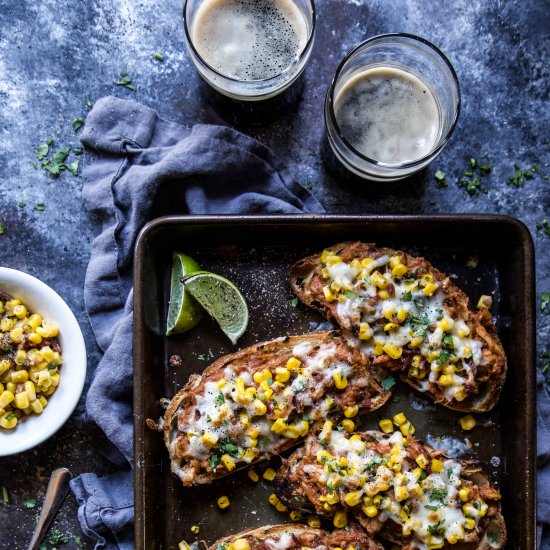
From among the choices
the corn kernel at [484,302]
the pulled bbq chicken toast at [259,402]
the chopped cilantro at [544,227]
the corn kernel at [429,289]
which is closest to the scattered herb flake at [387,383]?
the pulled bbq chicken toast at [259,402]

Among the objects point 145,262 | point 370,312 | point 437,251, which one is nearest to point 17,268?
point 145,262

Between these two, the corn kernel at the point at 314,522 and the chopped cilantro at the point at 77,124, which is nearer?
the corn kernel at the point at 314,522

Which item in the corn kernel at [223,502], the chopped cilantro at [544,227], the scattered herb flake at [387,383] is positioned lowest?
Answer: the corn kernel at [223,502]

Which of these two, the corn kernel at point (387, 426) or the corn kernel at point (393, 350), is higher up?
the corn kernel at point (393, 350)

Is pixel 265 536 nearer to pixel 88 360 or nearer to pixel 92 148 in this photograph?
pixel 88 360

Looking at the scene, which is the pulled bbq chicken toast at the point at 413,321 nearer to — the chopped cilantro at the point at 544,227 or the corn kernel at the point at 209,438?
the chopped cilantro at the point at 544,227

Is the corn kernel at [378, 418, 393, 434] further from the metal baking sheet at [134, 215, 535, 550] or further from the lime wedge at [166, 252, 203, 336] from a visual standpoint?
the lime wedge at [166, 252, 203, 336]

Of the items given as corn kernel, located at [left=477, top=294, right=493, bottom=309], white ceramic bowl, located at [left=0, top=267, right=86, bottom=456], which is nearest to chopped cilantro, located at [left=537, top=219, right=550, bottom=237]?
corn kernel, located at [left=477, top=294, right=493, bottom=309]
